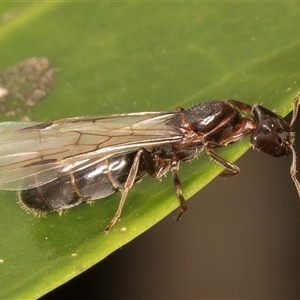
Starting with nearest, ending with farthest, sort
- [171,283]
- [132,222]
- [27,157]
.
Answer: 1. [132,222]
2. [27,157]
3. [171,283]

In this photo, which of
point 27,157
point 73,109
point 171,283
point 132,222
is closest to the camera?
point 132,222

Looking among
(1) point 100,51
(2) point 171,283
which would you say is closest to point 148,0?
(1) point 100,51

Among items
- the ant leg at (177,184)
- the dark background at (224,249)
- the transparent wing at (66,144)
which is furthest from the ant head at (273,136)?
the dark background at (224,249)

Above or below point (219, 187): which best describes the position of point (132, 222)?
below

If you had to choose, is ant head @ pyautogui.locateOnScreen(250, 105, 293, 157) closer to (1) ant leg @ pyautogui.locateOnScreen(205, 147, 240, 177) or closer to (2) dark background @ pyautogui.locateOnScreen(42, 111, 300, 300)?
(1) ant leg @ pyautogui.locateOnScreen(205, 147, 240, 177)

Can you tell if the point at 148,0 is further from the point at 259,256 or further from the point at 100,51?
the point at 259,256

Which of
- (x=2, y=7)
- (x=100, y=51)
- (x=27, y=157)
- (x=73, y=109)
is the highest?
(x=2, y=7)

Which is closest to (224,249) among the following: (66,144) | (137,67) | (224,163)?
(224,163)

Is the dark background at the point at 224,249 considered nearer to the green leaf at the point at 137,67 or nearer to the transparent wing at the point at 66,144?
the green leaf at the point at 137,67
